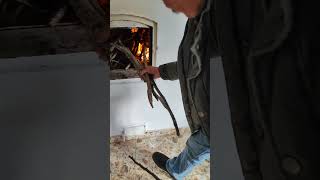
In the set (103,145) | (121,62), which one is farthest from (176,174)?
(121,62)

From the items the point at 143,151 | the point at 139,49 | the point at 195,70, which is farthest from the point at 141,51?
the point at 143,151

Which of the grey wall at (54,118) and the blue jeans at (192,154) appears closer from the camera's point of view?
the grey wall at (54,118)

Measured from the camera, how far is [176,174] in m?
1.21

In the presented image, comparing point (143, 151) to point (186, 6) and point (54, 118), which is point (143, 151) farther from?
point (186, 6)

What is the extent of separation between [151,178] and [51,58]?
45cm

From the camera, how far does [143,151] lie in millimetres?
1168

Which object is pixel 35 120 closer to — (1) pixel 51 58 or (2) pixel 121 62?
(1) pixel 51 58

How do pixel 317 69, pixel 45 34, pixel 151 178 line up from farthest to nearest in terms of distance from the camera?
1. pixel 151 178
2. pixel 45 34
3. pixel 317 69

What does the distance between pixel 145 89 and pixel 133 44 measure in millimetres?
131

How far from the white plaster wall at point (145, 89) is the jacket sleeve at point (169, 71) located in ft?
0.04

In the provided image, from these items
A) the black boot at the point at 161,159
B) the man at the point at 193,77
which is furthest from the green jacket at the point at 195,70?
the black boot at the point at 161,159

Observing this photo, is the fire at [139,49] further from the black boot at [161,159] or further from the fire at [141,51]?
the black boot at [161,159]

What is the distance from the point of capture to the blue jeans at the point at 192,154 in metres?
1.19

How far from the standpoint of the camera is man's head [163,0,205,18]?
112 cm
